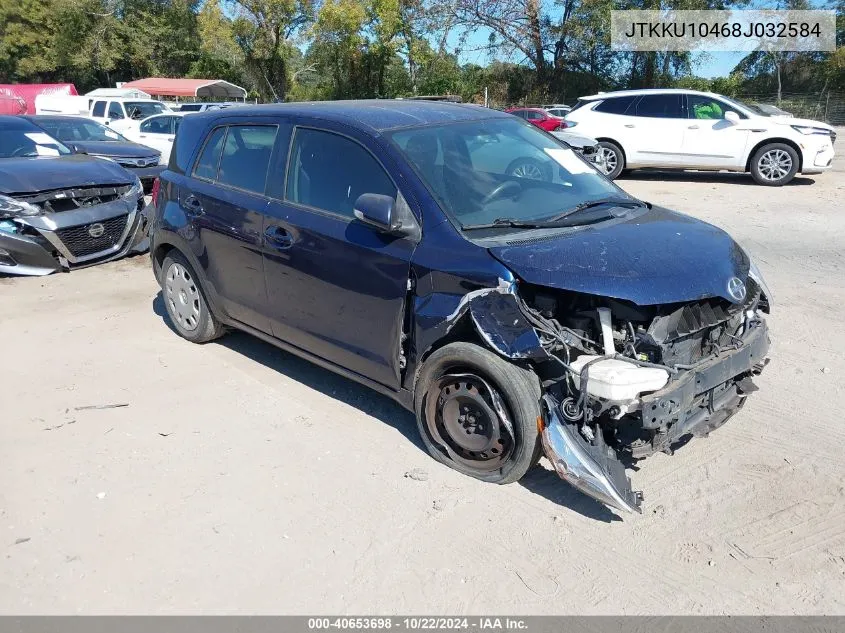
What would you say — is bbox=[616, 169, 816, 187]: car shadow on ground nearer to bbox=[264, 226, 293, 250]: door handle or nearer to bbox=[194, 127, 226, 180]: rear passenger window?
bbox=[194, 127, 226, 180]: rear passenger window

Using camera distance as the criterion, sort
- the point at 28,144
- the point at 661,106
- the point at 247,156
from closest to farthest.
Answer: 1. the point at 247,156
2. the point at 28,144
3. the point at 661,106

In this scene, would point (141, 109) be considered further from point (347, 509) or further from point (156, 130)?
point (347, 509)

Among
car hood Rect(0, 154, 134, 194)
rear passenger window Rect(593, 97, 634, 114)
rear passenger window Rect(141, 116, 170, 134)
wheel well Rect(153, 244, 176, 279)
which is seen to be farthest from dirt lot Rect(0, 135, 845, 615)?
rear passenger window Rect(141, 116, 170, 134)

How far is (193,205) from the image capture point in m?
5.21

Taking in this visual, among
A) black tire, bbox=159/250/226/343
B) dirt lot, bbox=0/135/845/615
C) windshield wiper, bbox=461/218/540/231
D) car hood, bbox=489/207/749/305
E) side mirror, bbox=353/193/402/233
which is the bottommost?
dirt lot, bbox=0/135/845/615

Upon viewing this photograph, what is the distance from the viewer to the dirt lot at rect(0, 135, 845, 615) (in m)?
3.01

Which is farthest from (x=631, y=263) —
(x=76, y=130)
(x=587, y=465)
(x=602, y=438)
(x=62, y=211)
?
(x=76, y=130)

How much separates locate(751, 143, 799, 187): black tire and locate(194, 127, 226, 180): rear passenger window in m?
10.4

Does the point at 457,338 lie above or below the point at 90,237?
below

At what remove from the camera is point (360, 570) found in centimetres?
315

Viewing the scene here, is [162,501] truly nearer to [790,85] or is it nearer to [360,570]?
[360,570]

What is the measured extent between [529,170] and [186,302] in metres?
2.91

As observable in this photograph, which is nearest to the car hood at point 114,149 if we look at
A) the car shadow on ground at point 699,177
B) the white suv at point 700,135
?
the white suv at point 700,135

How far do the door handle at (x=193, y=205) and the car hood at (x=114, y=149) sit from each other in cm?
779
